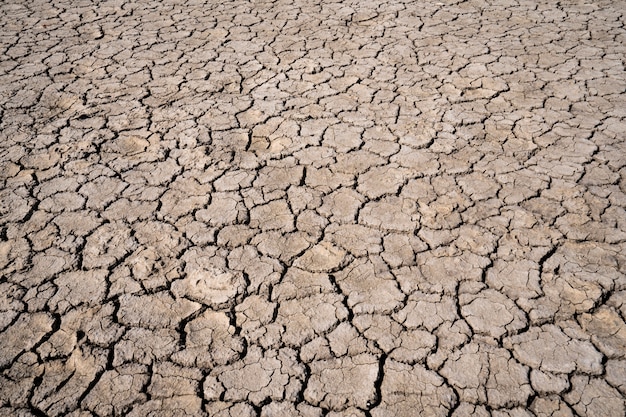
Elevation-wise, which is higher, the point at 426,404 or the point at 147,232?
the point at 147,232

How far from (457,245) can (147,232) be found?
152 cm

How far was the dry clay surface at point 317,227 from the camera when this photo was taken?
159 cm

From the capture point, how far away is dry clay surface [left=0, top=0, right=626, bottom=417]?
5.21 feet

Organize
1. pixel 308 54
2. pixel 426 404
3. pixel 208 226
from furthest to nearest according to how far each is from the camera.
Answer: pixel 308 54, pixel 208 226, pixel 426 404

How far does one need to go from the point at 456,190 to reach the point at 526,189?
14.6 inches

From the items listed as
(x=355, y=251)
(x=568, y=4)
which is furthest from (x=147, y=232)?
(x=568, y=4)

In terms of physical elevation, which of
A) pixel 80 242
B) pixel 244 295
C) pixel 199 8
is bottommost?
pixel 244 295

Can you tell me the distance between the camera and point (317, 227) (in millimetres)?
2221

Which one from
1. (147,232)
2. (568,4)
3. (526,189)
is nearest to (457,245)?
(526,189)

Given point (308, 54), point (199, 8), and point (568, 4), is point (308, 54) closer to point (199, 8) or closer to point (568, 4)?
point (199, 8)

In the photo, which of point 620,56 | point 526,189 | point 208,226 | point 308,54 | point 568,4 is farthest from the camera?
point 568,4

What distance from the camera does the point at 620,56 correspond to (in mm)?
3566

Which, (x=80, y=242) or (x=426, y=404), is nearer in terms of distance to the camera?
(x=426, y=404)

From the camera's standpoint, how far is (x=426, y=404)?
59.4 inches
